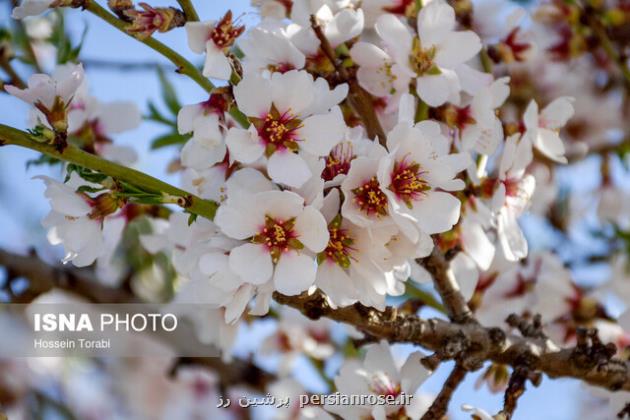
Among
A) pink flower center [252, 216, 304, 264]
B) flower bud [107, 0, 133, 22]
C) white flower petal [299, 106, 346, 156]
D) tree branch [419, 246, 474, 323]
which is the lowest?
tree branch [419, 246, 474, 323]

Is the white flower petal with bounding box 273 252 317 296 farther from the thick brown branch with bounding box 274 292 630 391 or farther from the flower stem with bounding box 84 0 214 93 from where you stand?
the flower stem with bounding box 84 0 214 93

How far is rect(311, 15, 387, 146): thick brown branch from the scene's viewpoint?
53.1 inches

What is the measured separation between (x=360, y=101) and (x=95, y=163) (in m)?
0.45

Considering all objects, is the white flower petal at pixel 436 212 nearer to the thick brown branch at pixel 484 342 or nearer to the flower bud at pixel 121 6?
the thick brown branch at pixel 484 342

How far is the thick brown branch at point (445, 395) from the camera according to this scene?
138 cm

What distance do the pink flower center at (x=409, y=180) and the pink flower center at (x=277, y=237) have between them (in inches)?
6.2

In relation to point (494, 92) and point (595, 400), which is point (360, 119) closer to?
point (494, 92)

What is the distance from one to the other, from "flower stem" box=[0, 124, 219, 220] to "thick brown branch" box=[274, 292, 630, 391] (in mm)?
278

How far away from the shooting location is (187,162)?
1.29m

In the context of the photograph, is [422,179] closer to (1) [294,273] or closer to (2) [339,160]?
(2) [339,160]

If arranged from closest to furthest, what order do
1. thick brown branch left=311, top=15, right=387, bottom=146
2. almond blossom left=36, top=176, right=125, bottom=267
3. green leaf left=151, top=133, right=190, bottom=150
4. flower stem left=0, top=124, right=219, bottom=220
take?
flower stem left=0, top=124, right=219, bottom=220 < almond blossom left=36, top=176, right=125, bottom=267 < thick brown branch left=311, top=15, right=387, bottom=146 < green leaf left=151, top=133, right=190, bottom=150

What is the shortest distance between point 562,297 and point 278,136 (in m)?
1.13

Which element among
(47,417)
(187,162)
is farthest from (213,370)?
(187,162)

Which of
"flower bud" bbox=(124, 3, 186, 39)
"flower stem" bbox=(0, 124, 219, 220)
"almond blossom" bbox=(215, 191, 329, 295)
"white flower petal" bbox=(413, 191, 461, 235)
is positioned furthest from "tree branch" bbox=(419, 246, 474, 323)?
"flower bud" bbox=(124, 3, 186, 39)
